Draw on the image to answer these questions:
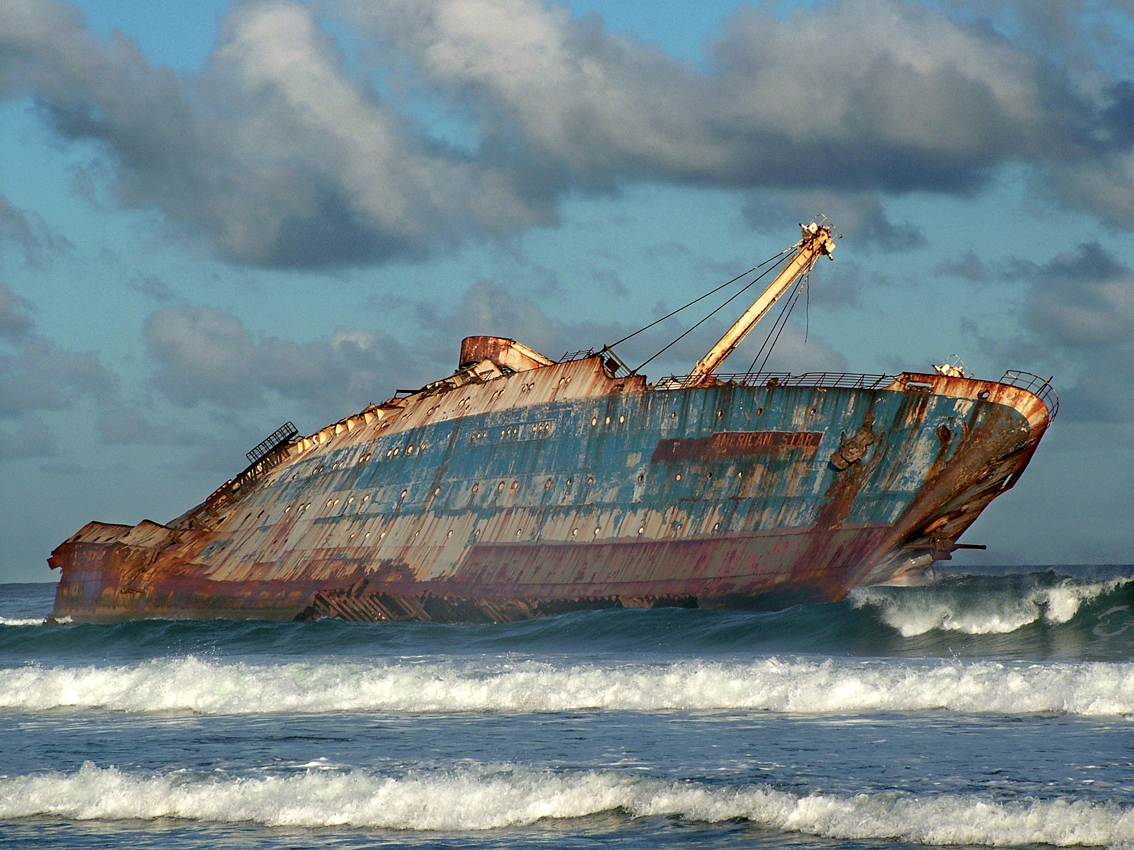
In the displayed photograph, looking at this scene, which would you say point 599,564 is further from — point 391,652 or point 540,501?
point 391,652

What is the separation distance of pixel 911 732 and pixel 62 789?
10.2 m

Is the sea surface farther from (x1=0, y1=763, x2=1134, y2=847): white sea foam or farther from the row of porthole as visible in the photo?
the row of porthole

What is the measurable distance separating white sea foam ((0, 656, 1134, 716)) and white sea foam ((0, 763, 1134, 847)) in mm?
5332

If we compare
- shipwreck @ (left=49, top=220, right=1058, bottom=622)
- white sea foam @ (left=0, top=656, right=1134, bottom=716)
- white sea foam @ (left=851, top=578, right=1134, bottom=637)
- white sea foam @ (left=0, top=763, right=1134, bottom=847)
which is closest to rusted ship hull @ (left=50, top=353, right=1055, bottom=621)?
shipwreck @ (left=49, top=220, right=1058, bottom=622)

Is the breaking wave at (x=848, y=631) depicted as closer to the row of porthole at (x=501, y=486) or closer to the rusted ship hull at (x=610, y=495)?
the rusted ship hull at (x=610, y=495)

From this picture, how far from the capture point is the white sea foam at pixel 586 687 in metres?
17.1

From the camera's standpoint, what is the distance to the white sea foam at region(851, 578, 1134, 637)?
85.1 feet

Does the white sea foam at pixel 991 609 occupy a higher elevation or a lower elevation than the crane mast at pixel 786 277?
lower

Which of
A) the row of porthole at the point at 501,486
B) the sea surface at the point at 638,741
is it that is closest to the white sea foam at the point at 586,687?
the sea surface at the point at 638,741

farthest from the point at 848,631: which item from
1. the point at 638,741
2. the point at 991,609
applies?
the point at 638,741

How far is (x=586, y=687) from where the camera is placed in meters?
19.2

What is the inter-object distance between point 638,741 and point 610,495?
17963 mm

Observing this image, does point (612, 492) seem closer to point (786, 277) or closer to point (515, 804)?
point (786, 277)

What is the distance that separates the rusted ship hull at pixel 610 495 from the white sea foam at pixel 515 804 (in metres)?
18.0
